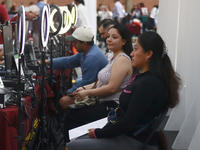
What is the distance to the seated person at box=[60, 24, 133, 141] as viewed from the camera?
99.8 inches

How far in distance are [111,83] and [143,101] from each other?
0.76m

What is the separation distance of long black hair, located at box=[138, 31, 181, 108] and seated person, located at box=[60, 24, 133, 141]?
62cm

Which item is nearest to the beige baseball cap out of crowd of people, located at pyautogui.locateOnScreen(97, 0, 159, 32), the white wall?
the white wall

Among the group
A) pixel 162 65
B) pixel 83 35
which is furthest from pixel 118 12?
pixel 162 65

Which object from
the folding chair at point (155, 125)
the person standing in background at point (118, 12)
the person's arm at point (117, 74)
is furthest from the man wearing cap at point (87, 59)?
the person standing in background at point (118, 12)

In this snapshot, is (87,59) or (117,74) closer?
(117,74)

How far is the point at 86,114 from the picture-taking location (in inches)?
106

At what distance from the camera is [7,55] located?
2660 mm

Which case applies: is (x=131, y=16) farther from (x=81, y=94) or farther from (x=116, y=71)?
(x=116, y=71)

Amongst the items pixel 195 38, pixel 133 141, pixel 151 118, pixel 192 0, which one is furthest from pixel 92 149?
pixel 192 0

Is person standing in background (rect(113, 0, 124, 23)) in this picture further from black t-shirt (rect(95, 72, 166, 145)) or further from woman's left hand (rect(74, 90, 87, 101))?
black t-shirt (rect(95, 72, 166, 145))

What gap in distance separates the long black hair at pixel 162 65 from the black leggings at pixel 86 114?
80 centimetres

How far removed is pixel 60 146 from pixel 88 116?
687mm

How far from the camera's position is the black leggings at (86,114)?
2.65 metres
